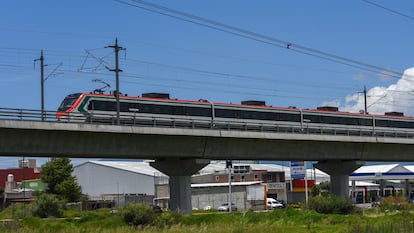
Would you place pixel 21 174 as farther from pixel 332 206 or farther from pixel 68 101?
pixel 332 206

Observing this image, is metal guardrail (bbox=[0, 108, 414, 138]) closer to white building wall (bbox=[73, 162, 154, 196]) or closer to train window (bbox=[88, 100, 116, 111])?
train window (bbox=[88, 100, 116, 111])

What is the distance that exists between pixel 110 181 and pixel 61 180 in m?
18.5

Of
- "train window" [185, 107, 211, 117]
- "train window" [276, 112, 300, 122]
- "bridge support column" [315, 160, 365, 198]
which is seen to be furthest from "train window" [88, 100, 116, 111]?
"bridge support column" [315, 160, 365, 198]

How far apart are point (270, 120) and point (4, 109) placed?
34.5 meters

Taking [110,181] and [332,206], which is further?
[110,181]

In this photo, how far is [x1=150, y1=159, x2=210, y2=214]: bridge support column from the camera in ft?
179

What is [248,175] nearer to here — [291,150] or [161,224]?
[291,150]

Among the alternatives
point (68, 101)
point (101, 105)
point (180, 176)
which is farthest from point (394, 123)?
point (68, 101)

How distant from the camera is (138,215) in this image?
47750 mm

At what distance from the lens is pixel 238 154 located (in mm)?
57750

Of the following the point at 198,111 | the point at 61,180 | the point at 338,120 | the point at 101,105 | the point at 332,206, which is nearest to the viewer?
the point at 332,206

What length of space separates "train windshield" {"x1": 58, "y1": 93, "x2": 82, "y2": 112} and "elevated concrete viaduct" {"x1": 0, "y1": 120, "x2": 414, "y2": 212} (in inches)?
358

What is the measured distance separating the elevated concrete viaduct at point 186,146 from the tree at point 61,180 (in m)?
42.3

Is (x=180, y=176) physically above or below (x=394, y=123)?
below
